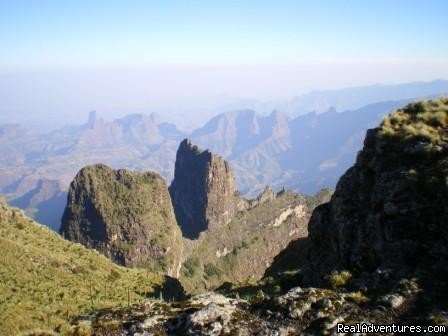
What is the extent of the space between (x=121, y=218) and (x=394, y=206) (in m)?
107

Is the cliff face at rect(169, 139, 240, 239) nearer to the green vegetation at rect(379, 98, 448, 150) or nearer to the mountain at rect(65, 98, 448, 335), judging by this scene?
the green vegetation at rect(379, 98, 448, 150)

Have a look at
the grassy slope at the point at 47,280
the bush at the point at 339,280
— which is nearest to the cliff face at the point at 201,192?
the grassy slope at the point at 47,280

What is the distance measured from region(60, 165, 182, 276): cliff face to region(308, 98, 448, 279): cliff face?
9951 centimetres

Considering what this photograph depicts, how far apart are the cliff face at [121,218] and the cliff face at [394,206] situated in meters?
99.5

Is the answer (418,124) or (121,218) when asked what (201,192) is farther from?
(418,124)

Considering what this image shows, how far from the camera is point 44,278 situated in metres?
37.8

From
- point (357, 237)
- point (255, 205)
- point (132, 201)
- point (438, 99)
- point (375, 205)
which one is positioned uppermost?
point (438, 99)

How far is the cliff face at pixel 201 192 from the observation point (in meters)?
161

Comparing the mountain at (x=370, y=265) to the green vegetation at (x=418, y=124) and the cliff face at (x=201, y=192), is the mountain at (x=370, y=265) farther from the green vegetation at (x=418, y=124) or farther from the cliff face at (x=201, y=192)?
the cliff face at (x=201, y=192)

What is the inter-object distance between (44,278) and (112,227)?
79884mm

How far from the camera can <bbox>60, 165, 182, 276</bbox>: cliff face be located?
380 feet

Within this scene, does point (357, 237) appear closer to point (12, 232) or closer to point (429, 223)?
point (429, 223)

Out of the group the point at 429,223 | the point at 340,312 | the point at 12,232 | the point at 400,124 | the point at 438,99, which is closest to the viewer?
the point at 340,312

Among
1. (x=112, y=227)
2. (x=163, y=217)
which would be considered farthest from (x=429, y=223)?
(x=163, y=217)
